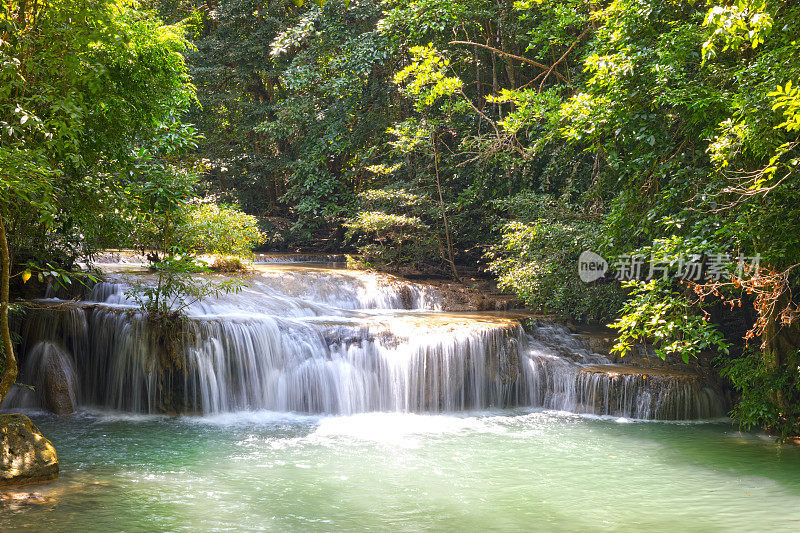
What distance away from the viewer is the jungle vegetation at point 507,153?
22.7 ft

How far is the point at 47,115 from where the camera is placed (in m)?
6.95

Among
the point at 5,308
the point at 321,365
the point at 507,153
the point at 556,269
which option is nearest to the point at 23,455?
the point at 5,308

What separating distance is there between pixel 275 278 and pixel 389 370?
3992 mm

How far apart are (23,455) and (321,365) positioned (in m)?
4.84

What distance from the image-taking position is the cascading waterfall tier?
9797 millimetres

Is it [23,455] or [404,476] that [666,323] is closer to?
[404,476]

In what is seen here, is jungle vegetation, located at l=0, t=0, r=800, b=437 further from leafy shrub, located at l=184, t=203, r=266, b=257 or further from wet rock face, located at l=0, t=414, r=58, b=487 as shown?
wet rock face, located at l=0, t=414, r=58, b=487

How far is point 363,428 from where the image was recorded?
31.0 feet

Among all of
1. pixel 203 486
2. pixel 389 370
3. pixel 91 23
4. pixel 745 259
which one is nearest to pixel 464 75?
pixel 389 370

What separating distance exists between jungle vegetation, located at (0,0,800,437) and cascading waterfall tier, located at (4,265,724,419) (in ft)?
3.12

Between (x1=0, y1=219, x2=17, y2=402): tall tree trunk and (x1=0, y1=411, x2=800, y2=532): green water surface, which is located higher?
(x1=0, y1=219, x2=17, y2=402): tall tree trunk

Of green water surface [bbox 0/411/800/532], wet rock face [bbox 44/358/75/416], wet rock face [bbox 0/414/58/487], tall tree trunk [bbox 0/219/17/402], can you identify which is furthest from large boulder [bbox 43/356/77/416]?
tall tree trunk [bbox 0/219/17/402]

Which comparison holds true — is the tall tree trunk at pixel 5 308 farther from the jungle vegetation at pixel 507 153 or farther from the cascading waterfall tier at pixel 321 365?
the cascading waterfall tier at pixel 321 365

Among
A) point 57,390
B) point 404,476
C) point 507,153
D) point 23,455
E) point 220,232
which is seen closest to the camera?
point 23,455
